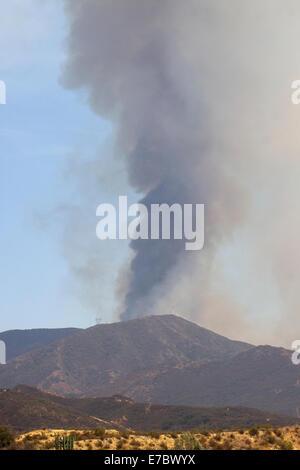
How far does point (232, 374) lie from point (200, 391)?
17069 millimetres

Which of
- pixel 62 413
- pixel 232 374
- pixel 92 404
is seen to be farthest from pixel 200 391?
pixel 62 413

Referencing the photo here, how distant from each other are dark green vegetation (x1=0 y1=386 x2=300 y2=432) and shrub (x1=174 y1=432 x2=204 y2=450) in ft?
185

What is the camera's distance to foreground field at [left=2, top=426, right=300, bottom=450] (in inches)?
1351

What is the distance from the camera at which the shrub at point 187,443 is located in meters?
32.9

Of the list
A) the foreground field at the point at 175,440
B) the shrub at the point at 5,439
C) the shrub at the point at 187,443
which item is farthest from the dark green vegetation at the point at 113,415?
the shrub at the point at 187,443

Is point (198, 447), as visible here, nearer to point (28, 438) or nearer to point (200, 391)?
point (28, 438)

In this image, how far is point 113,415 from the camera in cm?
12300

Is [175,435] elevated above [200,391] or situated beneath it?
elevated above

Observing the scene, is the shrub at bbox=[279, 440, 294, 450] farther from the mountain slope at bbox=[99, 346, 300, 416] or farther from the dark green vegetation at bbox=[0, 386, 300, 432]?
the mountain slope at bbox=[99, 346, 300, 416]

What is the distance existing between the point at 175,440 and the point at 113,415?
91.4 meters

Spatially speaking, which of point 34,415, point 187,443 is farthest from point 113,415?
point 187,443

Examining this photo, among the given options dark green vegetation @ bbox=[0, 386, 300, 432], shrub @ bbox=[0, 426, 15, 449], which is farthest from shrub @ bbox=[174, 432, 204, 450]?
dark green vegetation @ bbox=[0, 386, 300, 432]
